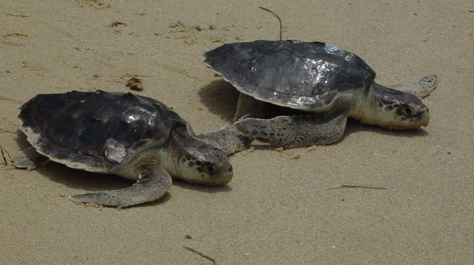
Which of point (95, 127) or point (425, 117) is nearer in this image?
→ point (95, 127)

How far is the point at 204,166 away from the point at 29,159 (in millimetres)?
1354

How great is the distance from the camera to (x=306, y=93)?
6.56 metres

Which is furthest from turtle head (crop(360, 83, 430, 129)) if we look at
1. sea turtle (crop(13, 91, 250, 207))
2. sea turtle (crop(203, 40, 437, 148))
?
sea turtle (crop(13, 91, 250, 207))

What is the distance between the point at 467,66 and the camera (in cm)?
819

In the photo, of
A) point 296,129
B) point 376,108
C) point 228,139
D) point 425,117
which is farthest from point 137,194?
Result: point 425,117

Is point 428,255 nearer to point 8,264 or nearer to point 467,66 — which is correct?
point 8,264

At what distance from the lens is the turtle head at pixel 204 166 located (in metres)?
5.39

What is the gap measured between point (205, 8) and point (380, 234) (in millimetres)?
4356

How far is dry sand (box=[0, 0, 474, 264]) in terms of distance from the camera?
4.72 meters

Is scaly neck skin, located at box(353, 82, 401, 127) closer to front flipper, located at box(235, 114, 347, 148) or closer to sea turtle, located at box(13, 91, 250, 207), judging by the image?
front flipper, located at box(235, 114, 347, 148)

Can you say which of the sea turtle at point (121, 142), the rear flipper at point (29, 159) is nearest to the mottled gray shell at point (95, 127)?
the sea turtle at point (121, 142)

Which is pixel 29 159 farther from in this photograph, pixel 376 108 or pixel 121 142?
pixel 376 108

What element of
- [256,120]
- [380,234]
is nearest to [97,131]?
[256,120]

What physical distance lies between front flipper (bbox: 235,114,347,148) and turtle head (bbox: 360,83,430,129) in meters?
0.41
